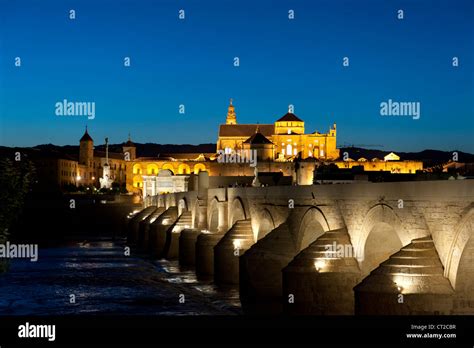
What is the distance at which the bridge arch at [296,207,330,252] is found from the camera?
2617 centimetres

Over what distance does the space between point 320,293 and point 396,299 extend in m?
4.81

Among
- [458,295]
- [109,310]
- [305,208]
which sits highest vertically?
[305,208]

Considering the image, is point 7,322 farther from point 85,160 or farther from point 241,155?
point 85,160

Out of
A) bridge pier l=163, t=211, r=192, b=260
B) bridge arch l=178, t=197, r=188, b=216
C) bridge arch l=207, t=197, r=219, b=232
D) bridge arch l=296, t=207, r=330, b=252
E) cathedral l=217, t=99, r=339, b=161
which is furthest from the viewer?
cathedral l=217, t=99, r=339, b=161

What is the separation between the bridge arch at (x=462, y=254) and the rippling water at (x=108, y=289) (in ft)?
37.3

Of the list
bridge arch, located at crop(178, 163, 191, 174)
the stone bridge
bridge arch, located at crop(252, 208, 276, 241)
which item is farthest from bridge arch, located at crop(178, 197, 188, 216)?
bridge arch, located at crop(178, 163, 191, 174)

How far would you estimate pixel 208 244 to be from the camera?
128 feet

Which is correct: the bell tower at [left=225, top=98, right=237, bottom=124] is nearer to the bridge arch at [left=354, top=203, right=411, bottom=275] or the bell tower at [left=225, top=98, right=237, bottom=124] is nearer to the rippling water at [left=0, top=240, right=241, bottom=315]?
the rippling water at [left=0, top=240, right=241, bottom=315]

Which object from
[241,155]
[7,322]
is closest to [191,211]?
[7,322]

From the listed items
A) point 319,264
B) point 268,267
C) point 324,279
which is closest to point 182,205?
point 268,267

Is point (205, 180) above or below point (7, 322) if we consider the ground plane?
above

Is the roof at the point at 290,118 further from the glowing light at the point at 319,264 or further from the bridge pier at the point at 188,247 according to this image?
the glowing light at the point at 319,264

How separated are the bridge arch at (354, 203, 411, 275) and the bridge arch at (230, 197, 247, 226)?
14964 mm

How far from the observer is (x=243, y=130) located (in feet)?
526
